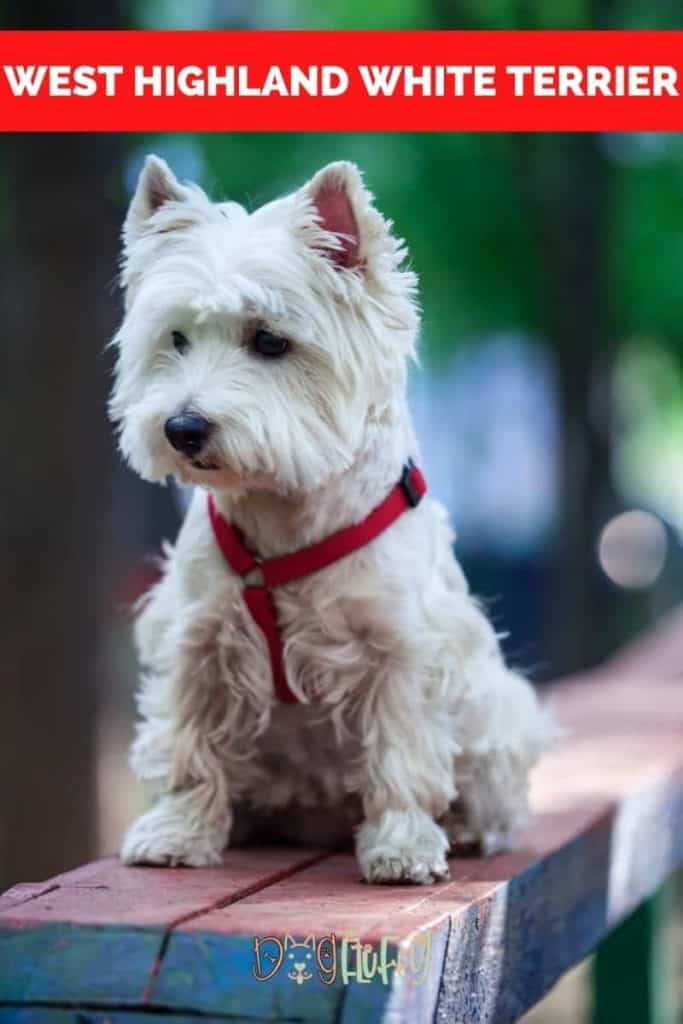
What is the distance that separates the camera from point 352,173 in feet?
9.07

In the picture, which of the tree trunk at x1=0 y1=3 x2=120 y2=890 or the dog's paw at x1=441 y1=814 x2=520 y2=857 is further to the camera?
the tree trunk at x1=0 y1=3 x2=120 y2=890

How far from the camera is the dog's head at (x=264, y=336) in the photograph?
8.82ft

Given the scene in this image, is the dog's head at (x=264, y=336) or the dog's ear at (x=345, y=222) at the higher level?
the dog's ear at (x=345, y=222)

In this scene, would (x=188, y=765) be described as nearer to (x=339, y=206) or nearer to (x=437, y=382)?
(x=339, y=206)

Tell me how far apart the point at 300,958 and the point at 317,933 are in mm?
127

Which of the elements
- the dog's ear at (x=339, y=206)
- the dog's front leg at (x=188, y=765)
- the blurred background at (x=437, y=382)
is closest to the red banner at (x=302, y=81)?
the blurred background at (x=437, y=382)

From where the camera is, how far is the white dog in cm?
273

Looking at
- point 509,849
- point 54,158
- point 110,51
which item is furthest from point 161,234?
point 54,158

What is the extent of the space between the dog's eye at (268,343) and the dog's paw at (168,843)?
0.89 meters

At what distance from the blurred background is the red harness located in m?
0.63

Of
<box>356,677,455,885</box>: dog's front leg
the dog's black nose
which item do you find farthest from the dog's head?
<box>356,677,455,885</box>: dog's front leg

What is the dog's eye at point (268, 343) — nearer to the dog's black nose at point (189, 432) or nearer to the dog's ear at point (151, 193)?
the dog's black nose at point (189, 432)

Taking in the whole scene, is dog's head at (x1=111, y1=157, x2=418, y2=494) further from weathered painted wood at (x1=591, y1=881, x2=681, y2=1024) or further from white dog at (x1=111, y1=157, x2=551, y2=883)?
weathered painted wood at (x1=591, y1=881, x2=681, y2=1024)

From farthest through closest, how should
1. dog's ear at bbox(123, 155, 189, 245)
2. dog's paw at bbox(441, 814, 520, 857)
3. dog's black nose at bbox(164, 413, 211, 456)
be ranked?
dog's paw at bbox(441, 814, 520, 857) → dog's ear at bbox(123, 155, 189, 245) → dog's black nose at bbox(164, 413, 211, 456)
